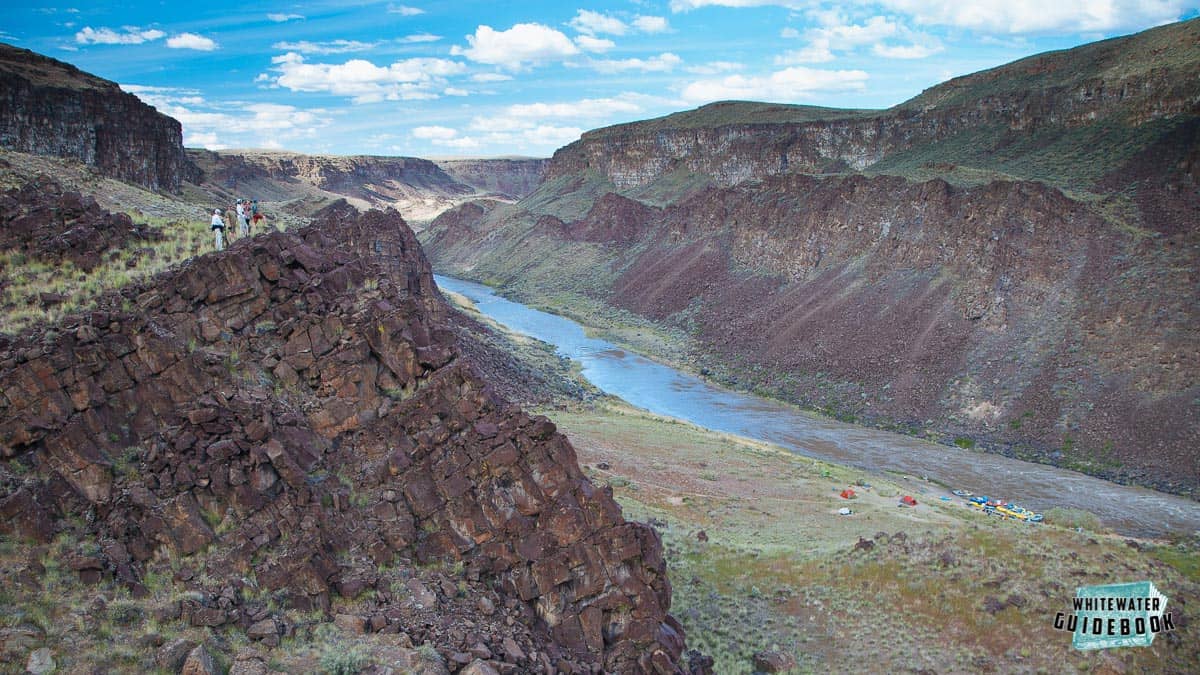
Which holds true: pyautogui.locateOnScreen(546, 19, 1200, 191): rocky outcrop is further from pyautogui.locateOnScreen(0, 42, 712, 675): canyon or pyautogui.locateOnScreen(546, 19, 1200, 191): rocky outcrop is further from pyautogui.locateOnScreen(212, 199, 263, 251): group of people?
pyautogui.locateOnScreen(0, 42, 712, 675): canyon

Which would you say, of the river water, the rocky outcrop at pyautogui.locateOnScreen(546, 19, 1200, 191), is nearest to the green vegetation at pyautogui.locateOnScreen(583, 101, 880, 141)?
the rocky outcrop at pyautogui.locateOnScreen(546, 19, 1200, 191)

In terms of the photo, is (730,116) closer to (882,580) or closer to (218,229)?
(882,580)

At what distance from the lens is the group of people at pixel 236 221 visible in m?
17.9

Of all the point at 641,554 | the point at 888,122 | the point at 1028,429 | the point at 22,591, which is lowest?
the point at 1028,429

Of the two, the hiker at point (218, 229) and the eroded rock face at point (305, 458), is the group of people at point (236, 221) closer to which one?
the hiker at point (218, 229)

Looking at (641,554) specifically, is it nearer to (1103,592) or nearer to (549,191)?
(1103,592)

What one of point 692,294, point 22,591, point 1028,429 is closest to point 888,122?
point 692,294

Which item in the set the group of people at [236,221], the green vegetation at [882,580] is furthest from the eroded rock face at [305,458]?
the green vegetation at [882,580]

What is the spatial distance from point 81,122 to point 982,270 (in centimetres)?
6702

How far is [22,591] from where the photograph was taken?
396 inches

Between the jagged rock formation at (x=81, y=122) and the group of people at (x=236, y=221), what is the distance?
38927mm

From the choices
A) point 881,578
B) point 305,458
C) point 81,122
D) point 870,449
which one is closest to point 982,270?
point 870,449

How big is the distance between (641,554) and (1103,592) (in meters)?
12.5

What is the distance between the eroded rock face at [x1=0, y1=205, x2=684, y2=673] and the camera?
11.6 m
